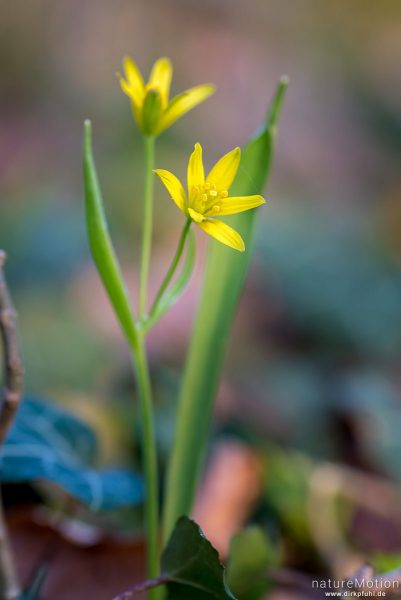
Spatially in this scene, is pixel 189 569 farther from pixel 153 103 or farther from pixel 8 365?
pixel 153 103

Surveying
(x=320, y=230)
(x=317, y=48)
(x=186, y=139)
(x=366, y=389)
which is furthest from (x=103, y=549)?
(x=317, y=48)

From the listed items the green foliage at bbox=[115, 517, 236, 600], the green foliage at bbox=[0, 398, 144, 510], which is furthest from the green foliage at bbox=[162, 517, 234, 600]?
the green foliage at bbox=[0, 398, 144, 510]

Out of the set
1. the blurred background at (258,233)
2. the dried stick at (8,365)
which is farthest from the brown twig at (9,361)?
the blurred background at (258,233)

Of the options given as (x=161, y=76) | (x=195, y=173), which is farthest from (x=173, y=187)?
(x=161, y=76)

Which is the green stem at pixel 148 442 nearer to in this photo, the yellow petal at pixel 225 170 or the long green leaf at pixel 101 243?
the long green leaf at pixel 101 243

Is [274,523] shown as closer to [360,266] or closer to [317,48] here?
[360,266]

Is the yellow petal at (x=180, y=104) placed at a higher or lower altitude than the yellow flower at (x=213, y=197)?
higher
